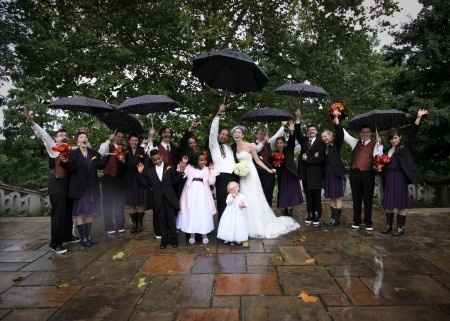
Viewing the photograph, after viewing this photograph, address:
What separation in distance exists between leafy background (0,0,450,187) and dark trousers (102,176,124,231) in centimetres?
322

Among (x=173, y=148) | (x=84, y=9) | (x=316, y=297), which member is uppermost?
(x=84, y=9)

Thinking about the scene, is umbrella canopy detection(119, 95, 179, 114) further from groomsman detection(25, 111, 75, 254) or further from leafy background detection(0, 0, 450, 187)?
leafy background detection(0, 0, 450, 187)

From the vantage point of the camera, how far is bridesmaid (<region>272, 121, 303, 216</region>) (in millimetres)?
7867

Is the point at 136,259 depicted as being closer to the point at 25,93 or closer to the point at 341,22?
the point at 25,93

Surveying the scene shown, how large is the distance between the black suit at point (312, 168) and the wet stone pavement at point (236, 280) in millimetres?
1116

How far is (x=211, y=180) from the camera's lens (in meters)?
6.44

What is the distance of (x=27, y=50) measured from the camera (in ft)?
32.3

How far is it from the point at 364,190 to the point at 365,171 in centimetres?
37

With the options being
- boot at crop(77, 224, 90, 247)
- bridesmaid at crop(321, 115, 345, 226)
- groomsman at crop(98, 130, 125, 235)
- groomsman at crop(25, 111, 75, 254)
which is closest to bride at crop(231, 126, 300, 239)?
bridesmaid at crop(321, 115, 345, 226)

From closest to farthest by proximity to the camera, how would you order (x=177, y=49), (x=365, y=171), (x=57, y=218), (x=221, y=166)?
(x=57, y=218) < (x=221, y=166) < (x=365, y=171) < (x=177, y=49)

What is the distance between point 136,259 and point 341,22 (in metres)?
10.5

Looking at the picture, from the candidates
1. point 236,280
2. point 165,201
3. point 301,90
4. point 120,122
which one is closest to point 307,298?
point 236,280

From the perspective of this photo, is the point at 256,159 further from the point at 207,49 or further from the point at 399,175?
the point at 207,49

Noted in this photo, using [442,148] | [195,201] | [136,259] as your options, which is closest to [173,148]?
[195,201]
